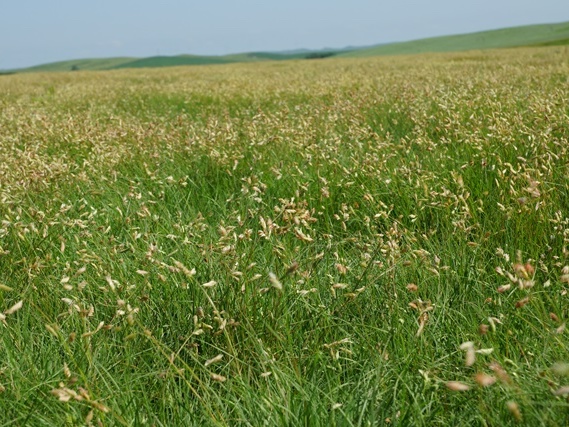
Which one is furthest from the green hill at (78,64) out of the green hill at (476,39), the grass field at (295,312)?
the grass field at (295,312)

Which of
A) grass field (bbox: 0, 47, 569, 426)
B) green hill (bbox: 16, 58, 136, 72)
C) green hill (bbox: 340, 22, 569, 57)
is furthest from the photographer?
green hill (bbox: 16, 58, 136, 72)

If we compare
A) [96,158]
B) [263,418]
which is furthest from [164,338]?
[96,158]

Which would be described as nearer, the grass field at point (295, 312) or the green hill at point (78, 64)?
the grass field at point (295, 312)

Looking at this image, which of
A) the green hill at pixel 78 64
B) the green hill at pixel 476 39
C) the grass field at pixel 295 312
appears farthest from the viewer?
the green hill at pixel 78 64

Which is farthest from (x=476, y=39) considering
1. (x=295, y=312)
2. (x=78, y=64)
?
(x=78, y=64)

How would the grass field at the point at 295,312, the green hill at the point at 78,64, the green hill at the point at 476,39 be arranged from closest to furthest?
1. the grass field at the point at 295,312
2. the green hill at the point at 476,39
3. the green hill at the point at 78,64

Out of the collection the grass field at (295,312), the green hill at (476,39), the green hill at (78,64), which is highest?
the grass field at (295,312)

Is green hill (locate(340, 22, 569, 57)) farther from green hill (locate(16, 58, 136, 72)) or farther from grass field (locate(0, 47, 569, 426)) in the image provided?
grass field (locate(0, 47, 569, 426))

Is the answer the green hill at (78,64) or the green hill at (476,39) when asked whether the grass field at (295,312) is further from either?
the green hill at (78,64)

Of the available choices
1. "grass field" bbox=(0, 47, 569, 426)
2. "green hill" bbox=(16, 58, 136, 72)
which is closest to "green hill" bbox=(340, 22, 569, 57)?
"green hill" bbox=(16, 58, 136, 72)

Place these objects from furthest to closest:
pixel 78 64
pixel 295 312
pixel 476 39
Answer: pixel 78 64 < pixel 476 39 < pixel 295 312

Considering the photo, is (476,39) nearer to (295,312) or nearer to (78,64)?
(295,312)

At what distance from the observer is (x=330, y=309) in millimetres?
2742

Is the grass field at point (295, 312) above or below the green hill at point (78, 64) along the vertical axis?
above
